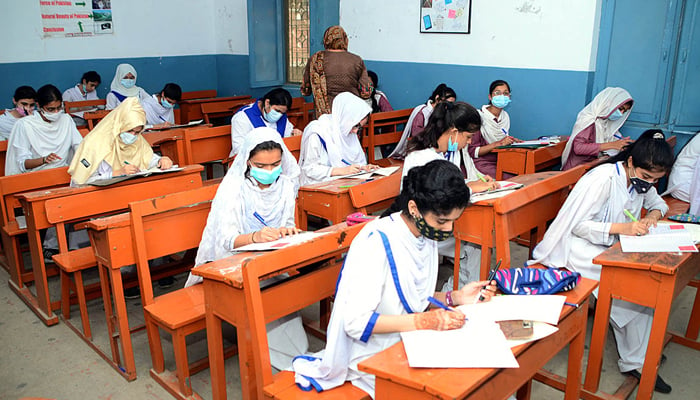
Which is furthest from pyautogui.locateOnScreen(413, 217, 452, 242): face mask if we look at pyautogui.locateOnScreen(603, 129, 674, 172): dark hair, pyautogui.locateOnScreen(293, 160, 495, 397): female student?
pyautogui.locateOnScreen(603, 129, 674, 172): dark hair

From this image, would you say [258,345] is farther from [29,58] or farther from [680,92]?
[29,58]

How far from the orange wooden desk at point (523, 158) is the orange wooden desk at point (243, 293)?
2.46 metres

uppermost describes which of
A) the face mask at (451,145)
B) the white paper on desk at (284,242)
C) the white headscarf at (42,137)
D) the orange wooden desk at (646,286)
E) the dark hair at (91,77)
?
the dark hair at (91,77)

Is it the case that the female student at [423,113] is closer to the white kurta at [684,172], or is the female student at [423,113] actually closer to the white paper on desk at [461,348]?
the white kurta at [684,172]

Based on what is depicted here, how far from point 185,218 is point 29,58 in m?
6.06

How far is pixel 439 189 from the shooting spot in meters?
1.76

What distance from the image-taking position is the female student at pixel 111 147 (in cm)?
375

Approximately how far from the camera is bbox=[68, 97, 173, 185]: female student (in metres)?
3.75

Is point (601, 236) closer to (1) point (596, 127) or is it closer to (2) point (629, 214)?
(2) point (629, 214)

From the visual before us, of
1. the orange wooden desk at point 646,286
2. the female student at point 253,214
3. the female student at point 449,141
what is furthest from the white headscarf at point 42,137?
the orange wooden desk at point 646,286

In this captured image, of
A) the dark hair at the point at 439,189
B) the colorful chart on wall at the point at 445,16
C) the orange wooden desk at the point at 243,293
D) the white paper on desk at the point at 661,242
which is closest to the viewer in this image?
the dark hair at the point at 439,189

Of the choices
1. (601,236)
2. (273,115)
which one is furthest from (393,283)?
(273,115)

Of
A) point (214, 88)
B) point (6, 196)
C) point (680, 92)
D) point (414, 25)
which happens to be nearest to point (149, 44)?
point (214, 88)

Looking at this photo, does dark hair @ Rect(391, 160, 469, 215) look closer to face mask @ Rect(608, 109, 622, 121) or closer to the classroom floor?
the classroom floor
